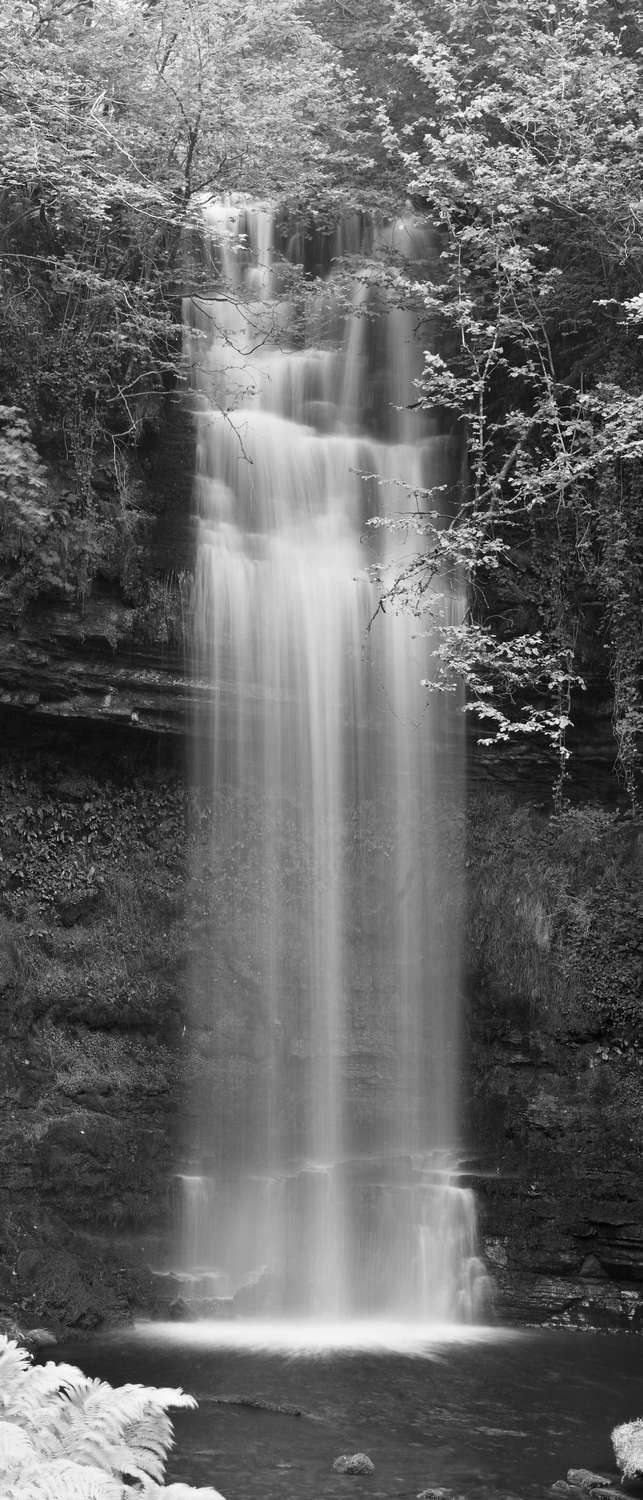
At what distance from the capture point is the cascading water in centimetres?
1052

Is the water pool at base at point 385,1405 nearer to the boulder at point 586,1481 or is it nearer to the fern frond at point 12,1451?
the boulder at point 586,1481

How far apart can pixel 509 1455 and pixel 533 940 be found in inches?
220

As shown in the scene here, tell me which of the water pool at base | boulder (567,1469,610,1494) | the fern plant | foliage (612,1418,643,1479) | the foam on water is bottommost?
the foam on water

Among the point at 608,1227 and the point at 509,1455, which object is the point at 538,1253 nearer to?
the point at 608,1227

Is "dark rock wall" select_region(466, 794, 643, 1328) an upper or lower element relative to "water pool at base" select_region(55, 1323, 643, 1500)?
upper

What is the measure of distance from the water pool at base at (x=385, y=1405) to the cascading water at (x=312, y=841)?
1.42m

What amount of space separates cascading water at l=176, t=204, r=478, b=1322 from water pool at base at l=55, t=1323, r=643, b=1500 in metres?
1.42

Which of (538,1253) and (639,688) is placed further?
(639,688)

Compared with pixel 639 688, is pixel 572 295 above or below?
above

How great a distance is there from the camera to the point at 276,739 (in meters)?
11.3

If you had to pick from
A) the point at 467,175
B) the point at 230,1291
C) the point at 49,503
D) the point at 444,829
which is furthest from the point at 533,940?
the point at 467,175

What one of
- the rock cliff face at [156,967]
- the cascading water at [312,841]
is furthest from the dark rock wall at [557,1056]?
the cascading water at [312,841]

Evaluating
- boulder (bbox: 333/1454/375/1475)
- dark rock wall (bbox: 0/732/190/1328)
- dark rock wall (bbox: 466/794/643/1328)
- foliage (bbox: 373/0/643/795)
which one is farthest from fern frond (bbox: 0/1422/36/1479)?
foliage (bbox: 373/0/643/795)

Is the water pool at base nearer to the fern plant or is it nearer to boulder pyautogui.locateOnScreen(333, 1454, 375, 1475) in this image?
boulder pyautogui.locateOnScreen(333, 1454, 375, 1475)
